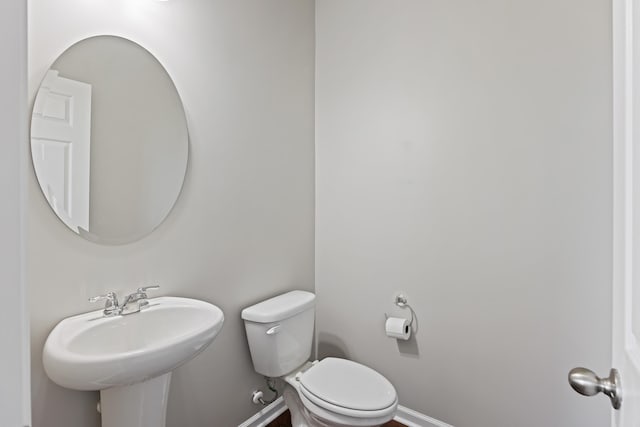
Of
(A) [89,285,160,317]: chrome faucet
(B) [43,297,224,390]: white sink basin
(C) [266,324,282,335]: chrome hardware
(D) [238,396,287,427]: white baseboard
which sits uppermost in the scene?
(A) [89,285,160,317]: chrome faucet

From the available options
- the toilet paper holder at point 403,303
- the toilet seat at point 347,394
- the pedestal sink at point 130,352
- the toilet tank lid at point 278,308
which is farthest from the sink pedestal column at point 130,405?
the toilet paper holder at point 403,303

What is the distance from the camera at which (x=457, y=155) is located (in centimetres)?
166

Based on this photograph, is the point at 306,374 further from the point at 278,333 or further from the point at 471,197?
the point at 471,197

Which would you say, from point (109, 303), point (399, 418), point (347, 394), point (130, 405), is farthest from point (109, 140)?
point (399, 418)

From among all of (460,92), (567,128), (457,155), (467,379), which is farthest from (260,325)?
(567,128)

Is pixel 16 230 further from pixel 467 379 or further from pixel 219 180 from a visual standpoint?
pixel 467 379

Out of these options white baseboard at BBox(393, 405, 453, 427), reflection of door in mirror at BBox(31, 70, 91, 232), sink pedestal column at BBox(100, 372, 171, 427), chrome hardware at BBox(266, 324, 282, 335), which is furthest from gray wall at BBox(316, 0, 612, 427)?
reflection of door in mirror at BBox(31, 70, 91, 232)

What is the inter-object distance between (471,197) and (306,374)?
3.85 ft

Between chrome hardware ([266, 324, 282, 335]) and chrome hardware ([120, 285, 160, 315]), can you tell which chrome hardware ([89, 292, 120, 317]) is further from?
chrome hardware ([266, 324, 282, 335])

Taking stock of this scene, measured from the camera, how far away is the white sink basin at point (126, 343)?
88 cm

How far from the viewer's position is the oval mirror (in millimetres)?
1094

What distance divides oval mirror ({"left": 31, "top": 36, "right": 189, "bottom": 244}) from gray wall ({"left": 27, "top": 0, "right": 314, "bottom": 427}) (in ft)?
0.14

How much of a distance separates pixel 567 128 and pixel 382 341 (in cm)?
140

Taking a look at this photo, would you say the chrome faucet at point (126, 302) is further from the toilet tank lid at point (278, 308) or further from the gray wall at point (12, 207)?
the gray wall at point (12, 207)
